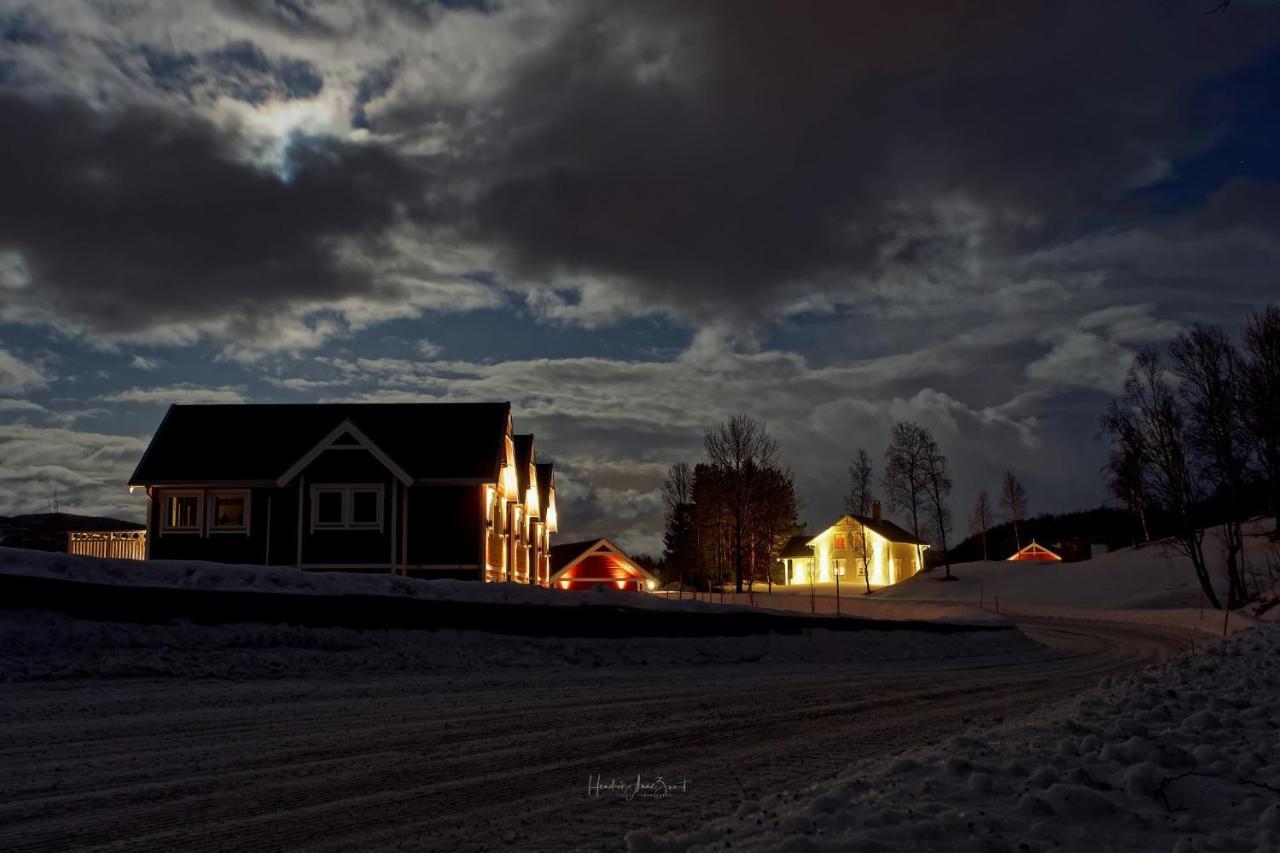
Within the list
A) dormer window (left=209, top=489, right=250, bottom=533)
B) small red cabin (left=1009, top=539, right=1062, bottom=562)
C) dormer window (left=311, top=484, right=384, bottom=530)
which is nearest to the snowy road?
dormer window (left=311, top=484, right=384, bottom=530)

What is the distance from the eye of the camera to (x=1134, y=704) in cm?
981

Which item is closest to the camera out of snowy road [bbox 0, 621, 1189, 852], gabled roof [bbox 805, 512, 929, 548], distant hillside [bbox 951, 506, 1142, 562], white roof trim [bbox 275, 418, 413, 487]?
snowy road [bbox 0, 621, 1189, 852]

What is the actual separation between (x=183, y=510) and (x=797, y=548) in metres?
68.7

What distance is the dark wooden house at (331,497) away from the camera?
35.9 m

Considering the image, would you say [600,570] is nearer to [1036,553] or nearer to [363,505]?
[363,505]

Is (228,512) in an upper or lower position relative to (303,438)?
lower

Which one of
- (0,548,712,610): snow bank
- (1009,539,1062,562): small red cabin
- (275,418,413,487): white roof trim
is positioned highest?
(275,418,413,487): white roof trim

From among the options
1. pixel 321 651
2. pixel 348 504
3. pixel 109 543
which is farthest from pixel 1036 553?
pixel 321 651

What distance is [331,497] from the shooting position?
1430 inches

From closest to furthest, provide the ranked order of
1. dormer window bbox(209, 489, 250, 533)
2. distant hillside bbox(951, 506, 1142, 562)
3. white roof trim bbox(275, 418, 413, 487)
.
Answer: white roof trim bbox(275, 418, 413, 487) → dormer window bbox(209, 489, 250, 533) → distant hillside bbox(951, 506, 1142, 562)

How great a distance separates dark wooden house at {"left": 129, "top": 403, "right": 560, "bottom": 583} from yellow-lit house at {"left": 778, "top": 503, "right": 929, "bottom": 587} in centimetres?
5496

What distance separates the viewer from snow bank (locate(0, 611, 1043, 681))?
13.5 metres

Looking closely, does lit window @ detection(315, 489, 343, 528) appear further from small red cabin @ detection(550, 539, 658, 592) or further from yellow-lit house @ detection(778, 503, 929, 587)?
yellow-lit house @ detection(778, 503, 929, 587)

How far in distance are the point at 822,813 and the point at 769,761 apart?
2.88 m
